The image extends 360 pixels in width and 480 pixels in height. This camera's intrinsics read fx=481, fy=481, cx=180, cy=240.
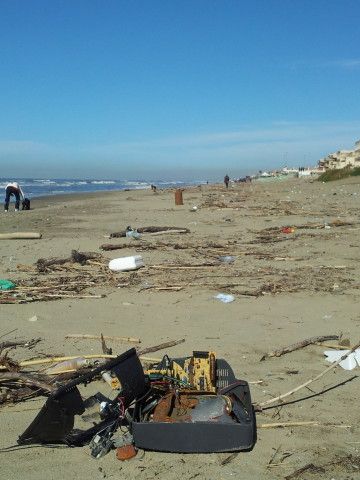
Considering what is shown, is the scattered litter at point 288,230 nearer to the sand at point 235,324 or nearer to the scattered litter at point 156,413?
the sand at point 235,324

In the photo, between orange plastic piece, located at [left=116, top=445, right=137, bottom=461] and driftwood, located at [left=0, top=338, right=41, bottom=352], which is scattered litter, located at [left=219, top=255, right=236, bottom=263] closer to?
driftwood, located at [left=0, top=338, right=41, bottom=352]

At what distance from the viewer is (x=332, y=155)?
51188mm

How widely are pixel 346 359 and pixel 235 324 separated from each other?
4.46 ft

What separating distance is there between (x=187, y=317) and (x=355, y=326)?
177 cm

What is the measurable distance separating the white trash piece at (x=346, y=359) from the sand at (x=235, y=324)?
6 cm

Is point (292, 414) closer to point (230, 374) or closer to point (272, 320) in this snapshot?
point (230, 374)

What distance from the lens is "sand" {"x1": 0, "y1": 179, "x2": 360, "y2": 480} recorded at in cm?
272

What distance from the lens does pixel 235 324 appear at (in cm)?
509

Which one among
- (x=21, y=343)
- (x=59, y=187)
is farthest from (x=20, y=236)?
(x=59, y=187)

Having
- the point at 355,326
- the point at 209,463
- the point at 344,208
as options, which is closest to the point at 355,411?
the point at 209,463

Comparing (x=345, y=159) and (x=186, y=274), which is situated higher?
(x=345, y=159)

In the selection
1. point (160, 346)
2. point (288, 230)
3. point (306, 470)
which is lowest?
point (306, 470)

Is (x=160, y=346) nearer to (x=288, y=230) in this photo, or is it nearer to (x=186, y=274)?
(x=186, y=274)

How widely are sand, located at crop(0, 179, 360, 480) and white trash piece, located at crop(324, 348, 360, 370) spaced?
0.06 meters
